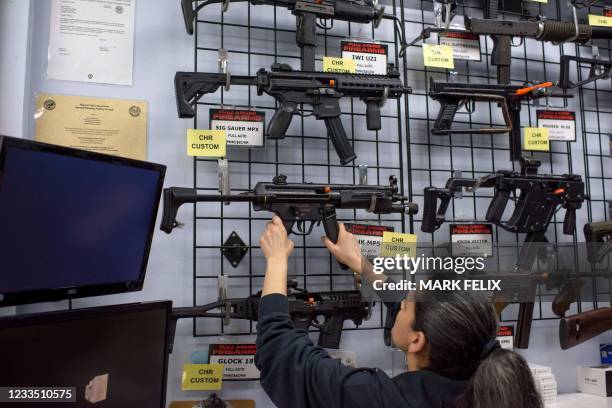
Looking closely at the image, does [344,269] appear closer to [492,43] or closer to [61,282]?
[61,282]

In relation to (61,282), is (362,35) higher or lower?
higher

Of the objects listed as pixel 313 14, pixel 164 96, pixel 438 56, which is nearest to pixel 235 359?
pixel 164 96

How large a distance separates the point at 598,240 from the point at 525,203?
0.39m

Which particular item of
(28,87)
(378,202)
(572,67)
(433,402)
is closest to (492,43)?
(572,67)

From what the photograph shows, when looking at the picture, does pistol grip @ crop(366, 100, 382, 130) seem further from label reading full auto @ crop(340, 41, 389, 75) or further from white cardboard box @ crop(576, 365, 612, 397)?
→ white cardboard box @ crop(576, 365, 612, 397)

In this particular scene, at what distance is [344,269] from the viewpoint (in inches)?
65.8

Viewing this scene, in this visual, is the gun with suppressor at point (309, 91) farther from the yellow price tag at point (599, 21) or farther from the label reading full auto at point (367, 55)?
the yellow price tag at point (599, 21)

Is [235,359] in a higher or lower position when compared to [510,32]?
lower

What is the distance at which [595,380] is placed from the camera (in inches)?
72.5

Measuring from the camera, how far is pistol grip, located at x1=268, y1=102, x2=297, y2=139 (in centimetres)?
160

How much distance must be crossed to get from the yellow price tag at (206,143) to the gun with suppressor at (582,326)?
1.35 metres

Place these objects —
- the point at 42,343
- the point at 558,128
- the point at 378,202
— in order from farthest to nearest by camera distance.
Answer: the point at 558,128 → the point at 378,202 → the point at 42,343

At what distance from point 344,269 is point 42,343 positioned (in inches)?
38.3

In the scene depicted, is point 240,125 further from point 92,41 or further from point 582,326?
point 582,326
